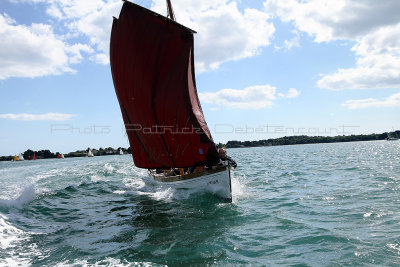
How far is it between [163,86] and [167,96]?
584mm

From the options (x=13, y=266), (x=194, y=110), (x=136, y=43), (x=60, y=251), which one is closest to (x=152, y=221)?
(x=60, y=251)

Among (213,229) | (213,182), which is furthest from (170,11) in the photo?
(213,229)

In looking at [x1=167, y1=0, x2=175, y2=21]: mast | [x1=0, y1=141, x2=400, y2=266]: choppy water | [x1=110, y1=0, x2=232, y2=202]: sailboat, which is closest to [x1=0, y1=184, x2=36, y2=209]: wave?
[x1=0, y1=141, x2=400, y2=266]: choppy water

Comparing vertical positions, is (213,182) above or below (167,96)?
below

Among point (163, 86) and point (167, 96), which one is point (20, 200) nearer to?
point (167, 96)

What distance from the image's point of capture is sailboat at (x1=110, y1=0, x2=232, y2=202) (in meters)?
16.3

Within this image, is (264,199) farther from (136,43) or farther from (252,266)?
(136,43)

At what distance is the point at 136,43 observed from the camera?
17.9 metres

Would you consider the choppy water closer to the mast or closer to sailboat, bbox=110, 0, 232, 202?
sailboat, bbox=110, 0, 232, 202

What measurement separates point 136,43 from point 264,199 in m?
10.8

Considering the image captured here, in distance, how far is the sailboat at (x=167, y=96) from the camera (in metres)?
16.3

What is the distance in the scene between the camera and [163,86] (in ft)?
55.8

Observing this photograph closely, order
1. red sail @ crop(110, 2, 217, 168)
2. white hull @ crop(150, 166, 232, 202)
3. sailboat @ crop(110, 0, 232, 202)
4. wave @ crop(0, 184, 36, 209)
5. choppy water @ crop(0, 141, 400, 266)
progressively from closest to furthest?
choppy water @ crop(0, 141, 400, 266)
white hull @ crop(150, 166, 232, 202)
wave @ crop(0, 184, 36, 209)
sailboat @ crop(110, 0, 232, 202)
red sail @ crop(110, 2, 217, 168)

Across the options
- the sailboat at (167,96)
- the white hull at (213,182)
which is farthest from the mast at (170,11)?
the white hull at (213,182)
